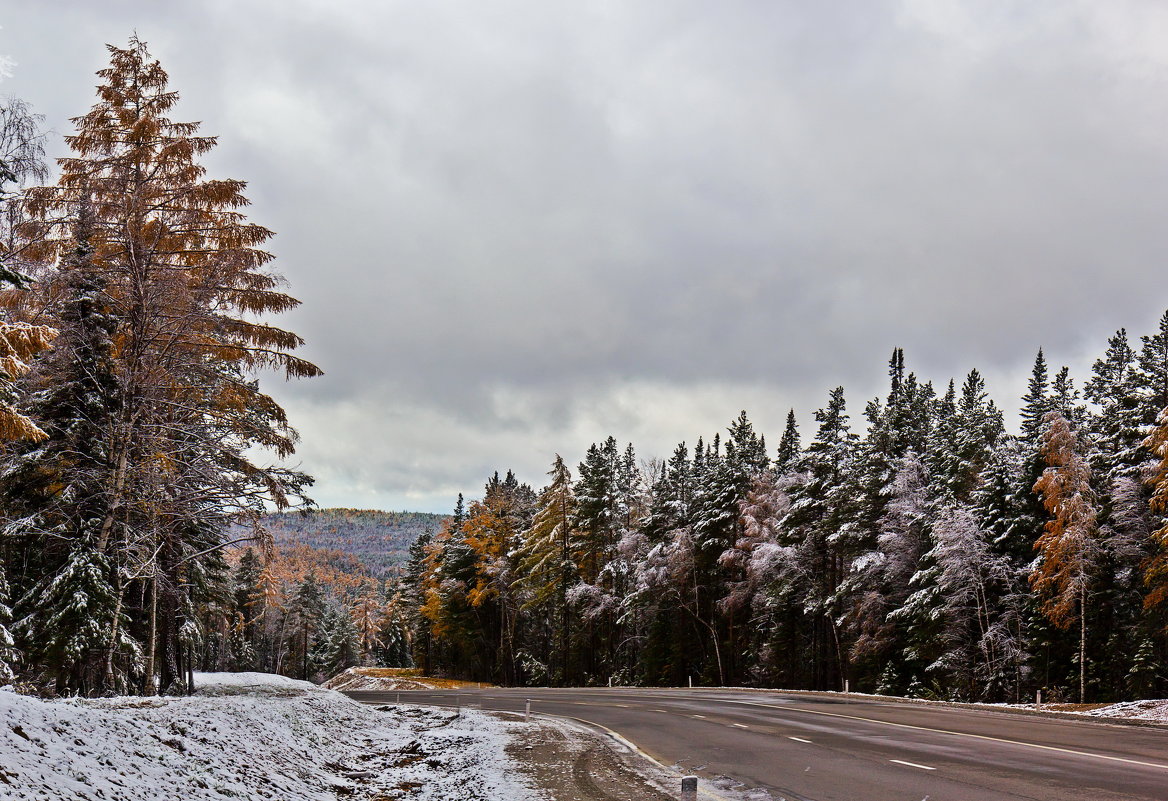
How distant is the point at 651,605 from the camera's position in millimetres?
46281

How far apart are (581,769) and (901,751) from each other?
242 inches

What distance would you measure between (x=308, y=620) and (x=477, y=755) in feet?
279

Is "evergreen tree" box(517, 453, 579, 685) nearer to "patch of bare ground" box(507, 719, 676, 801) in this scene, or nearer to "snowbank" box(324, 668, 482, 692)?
"snowbank" box(324, 668, 482, 692)

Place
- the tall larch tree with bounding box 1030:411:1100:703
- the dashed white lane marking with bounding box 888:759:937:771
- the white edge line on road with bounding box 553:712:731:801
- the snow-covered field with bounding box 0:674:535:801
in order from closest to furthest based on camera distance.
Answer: the snow-covered field with bounding box 0:674:535:801
the white edge line on road with bounding box 553:712:731:801
the dashed white lane marking with bounding box 888:759:937:771
the tall larch tree with bounding box 1030:411:1100:703

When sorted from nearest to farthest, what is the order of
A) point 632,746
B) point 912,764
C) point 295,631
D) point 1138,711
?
point 912,764 → point 632,746 → point 1138,711 → point 295,631

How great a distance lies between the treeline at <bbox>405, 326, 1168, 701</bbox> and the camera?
28.0m

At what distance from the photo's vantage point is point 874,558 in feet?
111

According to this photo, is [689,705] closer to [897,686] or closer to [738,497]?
[897,686]

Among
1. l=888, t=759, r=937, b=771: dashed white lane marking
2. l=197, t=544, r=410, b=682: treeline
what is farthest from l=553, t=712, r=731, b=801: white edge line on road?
l=197, t=544, r=410, b=682: treeline

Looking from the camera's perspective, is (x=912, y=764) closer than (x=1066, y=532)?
Yes

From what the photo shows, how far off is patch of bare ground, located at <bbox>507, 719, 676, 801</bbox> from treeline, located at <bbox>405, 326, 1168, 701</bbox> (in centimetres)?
2001

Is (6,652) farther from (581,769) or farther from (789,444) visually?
(789,444)

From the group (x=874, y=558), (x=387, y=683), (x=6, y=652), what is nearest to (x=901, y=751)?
(x=6, y=652)

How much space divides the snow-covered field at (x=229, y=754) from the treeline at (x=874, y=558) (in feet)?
74.2
